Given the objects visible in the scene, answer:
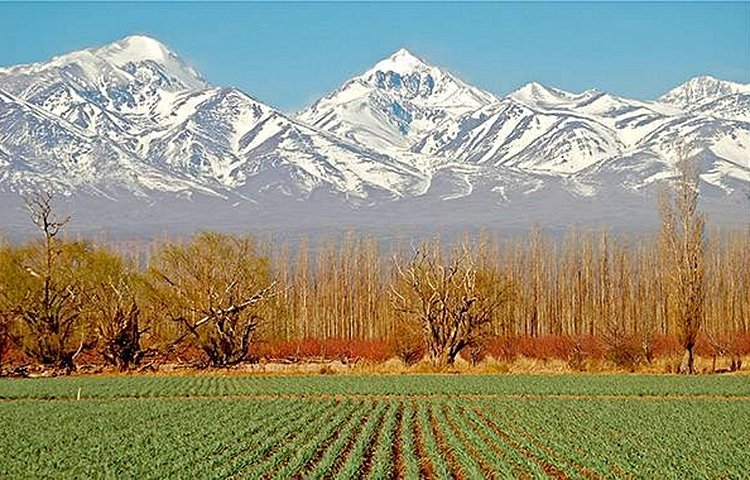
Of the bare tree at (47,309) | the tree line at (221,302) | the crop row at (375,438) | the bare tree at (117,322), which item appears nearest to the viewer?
the crop row at (375,438)

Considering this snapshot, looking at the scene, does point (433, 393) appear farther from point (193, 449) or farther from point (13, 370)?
point (13, 370)

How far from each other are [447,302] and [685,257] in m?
11.4

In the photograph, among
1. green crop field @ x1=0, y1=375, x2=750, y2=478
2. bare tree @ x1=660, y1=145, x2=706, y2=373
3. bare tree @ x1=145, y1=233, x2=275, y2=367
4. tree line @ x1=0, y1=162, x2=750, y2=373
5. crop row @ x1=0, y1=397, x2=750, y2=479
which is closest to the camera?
crop row @ x1=0, y1=397, x2=750, y2=479

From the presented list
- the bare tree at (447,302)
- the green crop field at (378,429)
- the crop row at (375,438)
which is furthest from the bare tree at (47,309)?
the crop row at (375,438)

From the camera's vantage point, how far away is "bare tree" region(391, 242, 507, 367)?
164 ft

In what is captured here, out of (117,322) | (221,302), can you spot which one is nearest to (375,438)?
(117,322)

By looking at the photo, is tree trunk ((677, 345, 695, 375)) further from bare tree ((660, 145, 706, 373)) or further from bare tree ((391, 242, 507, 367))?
bare tree ((391, 242, 507, 367))

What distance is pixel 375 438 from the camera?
77.0 ft

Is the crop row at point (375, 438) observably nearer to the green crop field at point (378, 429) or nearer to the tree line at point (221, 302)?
the green crop field at point (378, 429)

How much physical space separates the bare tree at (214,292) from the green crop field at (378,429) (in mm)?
10846

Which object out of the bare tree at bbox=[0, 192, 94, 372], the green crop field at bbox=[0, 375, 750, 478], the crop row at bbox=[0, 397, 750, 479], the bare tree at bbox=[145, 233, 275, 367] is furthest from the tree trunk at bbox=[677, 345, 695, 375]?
the bare tree at bbox=[0, 192, 94, 372]

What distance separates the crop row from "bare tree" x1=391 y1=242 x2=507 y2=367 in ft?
56.9

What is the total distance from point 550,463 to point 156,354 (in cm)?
3387

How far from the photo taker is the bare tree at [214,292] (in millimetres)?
51062
